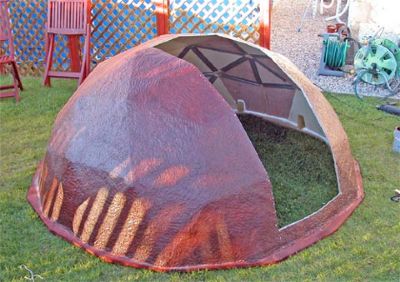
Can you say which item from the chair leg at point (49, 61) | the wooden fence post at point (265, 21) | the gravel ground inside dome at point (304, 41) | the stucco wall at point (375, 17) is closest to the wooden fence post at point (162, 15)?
the wooden fence post at point (265, 21)

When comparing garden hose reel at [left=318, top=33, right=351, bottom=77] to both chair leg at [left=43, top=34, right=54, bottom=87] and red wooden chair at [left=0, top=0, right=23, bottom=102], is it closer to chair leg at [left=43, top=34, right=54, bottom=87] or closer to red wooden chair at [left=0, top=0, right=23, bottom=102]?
chair leg at [left=43, top=34, right=54, bottom=87]

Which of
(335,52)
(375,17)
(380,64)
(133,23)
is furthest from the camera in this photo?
(375,17)

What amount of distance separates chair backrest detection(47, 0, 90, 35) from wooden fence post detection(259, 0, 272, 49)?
256 centimetres

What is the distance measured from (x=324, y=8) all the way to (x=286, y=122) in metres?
8.34

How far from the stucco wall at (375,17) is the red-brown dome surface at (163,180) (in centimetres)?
531

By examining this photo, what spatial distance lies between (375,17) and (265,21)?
2.50 m

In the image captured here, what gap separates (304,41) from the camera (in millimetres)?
11102

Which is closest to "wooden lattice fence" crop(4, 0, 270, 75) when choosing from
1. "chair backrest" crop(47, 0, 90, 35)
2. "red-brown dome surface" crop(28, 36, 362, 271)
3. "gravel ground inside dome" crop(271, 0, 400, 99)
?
"chair backrest" crop(47, 0, 90, 35)

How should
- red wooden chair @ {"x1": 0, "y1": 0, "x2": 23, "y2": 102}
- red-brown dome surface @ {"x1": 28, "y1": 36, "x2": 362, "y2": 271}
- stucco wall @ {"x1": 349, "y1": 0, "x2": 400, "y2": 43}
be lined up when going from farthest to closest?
stucco wall @ {"x1": 349, "y1": 0, "x2": 400, "y2": 43}, red wooden chair @ {"x1": 0, "y1": 0, "x2": 23, "y2": 102}, red-brown dome surface @ {"x1": 28, "y1": 36, "x2": 362, "y2": 271}

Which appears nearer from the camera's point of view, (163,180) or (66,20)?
(163,180)

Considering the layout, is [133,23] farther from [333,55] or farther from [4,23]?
[333,55]

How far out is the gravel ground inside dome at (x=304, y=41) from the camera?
27.1 ft

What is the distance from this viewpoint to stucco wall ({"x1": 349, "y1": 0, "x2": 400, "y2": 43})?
869cm

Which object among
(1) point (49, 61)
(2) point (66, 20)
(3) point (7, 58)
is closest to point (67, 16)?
(2) point (66, 20)
